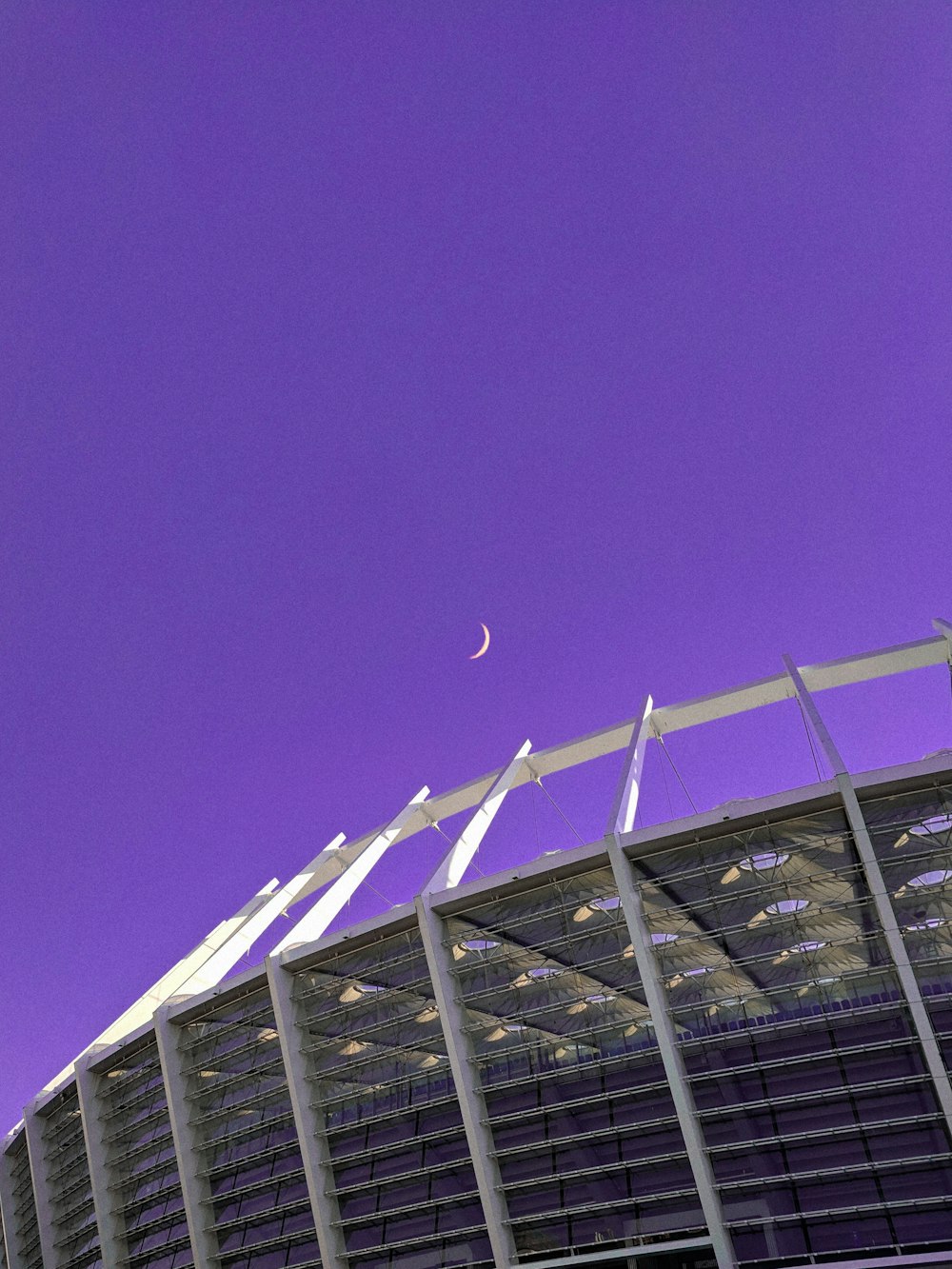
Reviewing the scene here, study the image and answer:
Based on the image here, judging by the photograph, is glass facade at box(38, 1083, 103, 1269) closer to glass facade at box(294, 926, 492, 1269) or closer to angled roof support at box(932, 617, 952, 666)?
glass facade at box(294, 926, 492, 1269)

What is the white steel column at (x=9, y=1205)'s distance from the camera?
43.8 m

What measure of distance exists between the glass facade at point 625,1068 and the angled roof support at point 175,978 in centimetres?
990

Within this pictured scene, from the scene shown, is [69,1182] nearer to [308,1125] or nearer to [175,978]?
[175,978]

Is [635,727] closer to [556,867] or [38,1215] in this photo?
[556,867]

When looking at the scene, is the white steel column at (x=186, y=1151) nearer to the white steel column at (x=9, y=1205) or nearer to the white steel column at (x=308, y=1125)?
the white steel column at (x=308, y=1125)

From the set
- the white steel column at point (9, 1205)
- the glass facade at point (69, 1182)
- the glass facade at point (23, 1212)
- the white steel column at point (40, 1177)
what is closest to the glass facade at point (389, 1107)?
the glass facade at point (69, 1182)

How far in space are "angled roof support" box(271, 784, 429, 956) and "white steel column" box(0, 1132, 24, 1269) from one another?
64.9 feet

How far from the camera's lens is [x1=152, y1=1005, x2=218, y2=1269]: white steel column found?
1214 inches

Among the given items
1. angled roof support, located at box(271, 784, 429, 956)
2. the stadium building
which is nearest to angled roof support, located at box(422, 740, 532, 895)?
the stadium building

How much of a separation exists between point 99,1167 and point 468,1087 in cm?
1619

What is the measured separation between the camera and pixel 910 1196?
73.8 feet

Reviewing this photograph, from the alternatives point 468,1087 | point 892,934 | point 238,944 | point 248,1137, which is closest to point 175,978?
point 238,944

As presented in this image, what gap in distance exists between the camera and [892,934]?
23812 millimetres

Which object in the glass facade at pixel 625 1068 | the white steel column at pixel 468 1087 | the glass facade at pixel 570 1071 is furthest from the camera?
the white steel column at pixel 468 1087
